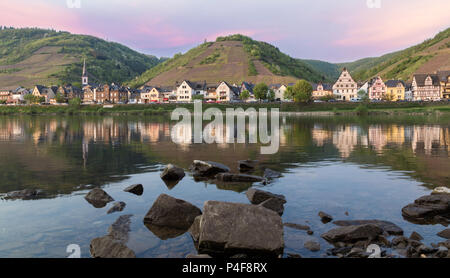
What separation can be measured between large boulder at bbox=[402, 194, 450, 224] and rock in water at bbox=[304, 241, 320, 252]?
6.27m

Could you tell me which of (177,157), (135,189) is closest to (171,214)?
(135,189)

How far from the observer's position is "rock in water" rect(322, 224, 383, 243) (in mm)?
14984

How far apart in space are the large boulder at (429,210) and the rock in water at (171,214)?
35.5 ft

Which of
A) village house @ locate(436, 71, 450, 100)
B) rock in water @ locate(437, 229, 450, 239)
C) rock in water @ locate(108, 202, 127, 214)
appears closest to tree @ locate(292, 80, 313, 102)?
village house @ locate(436, 71, 450, 100)

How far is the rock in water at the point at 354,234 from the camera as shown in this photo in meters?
15.0

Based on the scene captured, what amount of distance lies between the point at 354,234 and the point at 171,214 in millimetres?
8397

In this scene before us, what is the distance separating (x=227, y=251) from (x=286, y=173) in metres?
16.6

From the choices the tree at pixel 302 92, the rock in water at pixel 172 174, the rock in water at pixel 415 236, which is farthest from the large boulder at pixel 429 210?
the tree at pixel 302 92

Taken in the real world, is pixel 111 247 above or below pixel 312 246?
above

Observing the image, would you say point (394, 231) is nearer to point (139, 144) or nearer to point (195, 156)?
point (195, 156)

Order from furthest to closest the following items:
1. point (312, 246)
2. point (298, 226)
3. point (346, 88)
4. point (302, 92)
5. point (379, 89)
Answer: point (379, 89), point (346, 88), point (302, 92), point (298, 226), point (312, 246)

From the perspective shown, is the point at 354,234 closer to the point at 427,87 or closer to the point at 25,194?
the point at 25,194

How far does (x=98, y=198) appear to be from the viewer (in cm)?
2095
